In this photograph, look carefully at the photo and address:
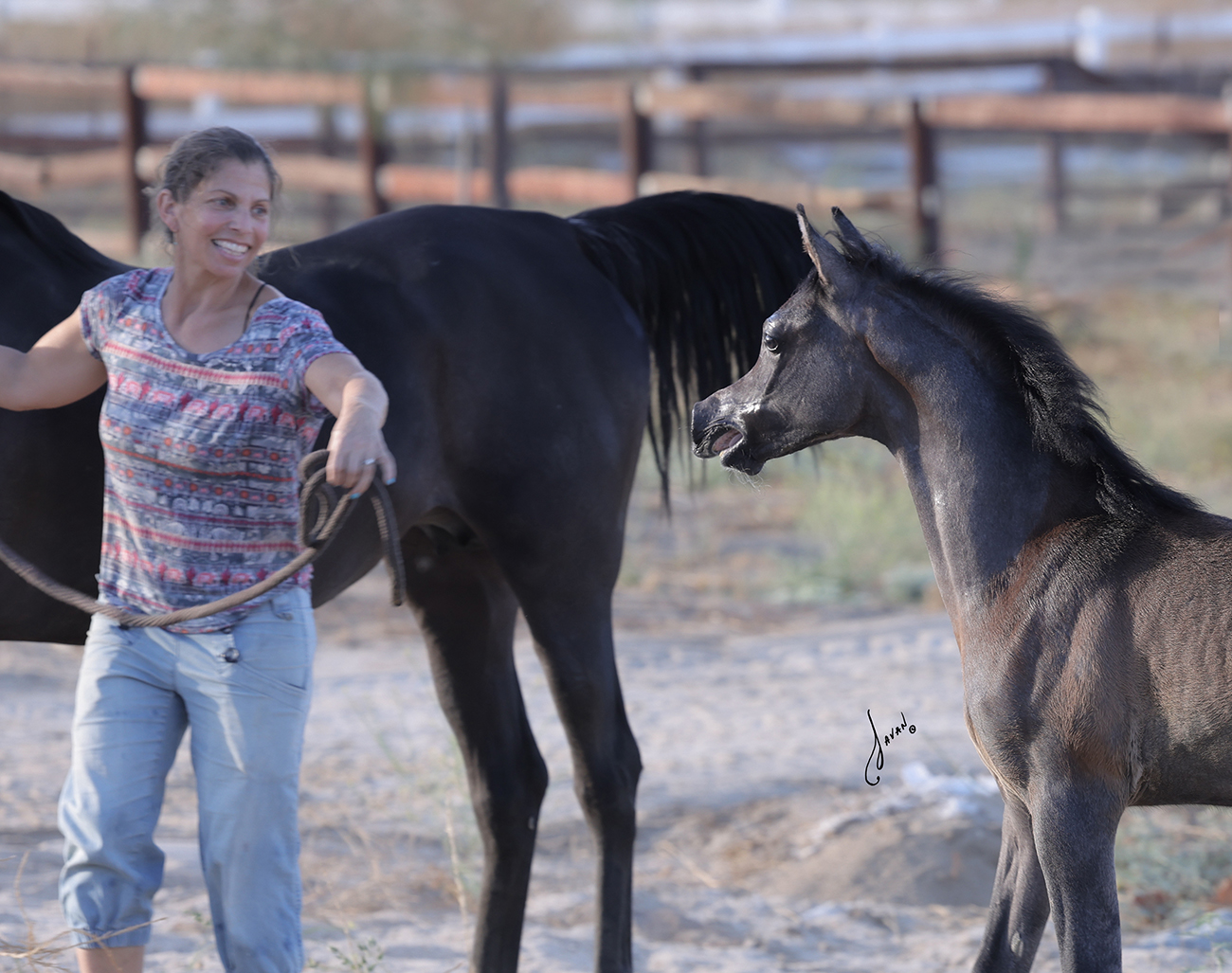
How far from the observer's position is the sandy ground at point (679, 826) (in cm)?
365

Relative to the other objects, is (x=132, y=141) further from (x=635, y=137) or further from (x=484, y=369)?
(x=484, y=369)


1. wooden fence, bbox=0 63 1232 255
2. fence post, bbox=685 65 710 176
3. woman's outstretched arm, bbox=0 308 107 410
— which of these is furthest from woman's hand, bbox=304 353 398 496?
fence post, bbox=685 65 710 176

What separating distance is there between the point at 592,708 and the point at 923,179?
717cm

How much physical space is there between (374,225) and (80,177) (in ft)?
25.3

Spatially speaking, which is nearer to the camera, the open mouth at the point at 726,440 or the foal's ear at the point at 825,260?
the foal's ear at the point at 825,260

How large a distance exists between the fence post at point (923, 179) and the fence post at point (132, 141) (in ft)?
18.2

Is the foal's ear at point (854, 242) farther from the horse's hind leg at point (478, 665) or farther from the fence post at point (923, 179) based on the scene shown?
the fence post at point (923, 179)

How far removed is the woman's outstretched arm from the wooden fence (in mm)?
6912

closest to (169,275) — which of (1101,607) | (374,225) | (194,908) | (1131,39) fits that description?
(374,225)

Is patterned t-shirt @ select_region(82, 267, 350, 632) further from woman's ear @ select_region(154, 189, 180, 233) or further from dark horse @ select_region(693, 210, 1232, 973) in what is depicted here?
dark horse @ select_region(693, 210, 1232, 973)

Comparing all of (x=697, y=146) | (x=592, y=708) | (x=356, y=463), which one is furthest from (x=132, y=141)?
(x=356, y=463)

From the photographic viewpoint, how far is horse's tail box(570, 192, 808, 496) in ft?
12.9

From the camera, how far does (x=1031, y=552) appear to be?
2.47 m

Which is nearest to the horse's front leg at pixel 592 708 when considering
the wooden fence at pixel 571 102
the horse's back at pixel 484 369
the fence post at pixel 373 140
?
the horse's back at pixel 484 369
